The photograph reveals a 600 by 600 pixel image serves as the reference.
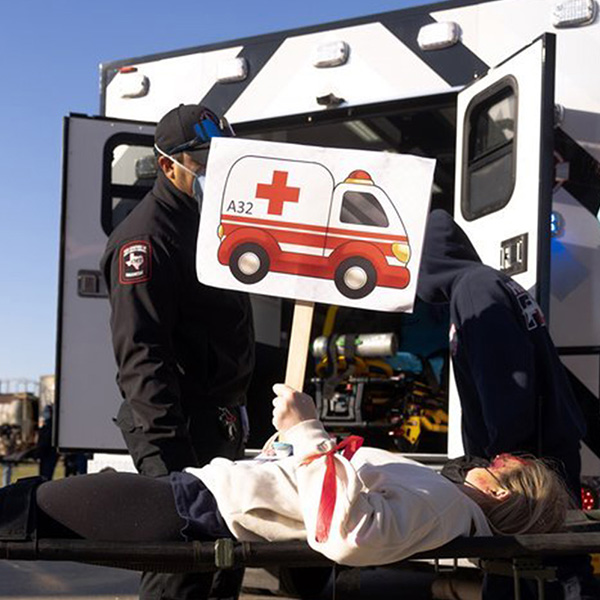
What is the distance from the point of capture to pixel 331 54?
516 cm

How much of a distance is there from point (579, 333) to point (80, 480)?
2.32 metres

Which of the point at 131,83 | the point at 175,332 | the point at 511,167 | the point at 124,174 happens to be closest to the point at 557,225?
the point at 511,167

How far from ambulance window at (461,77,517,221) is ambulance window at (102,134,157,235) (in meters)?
1.53

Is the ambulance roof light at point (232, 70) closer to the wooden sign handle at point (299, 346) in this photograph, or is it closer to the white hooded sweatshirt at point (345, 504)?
the wooden sign handle at point (299, 346)

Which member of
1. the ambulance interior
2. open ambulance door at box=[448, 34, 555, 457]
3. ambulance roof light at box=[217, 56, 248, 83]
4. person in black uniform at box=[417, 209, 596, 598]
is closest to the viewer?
person in black uniform at box=[417, 209, 596, 598]

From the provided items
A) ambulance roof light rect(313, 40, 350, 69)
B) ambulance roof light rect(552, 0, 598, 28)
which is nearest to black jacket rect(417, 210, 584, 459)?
ambulance roof light rect(552, 0, 598, 28)

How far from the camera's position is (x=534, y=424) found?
3287 mm

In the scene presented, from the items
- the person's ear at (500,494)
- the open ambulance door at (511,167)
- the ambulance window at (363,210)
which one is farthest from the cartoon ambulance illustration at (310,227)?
the open ambulance door at (511,167)

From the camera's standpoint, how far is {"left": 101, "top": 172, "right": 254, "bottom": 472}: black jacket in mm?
2982

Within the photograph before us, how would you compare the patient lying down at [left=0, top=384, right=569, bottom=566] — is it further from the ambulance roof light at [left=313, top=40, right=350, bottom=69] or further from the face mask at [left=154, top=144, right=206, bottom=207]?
the ambulance roof light at [left=313, top=40, right=350, bottom=69]

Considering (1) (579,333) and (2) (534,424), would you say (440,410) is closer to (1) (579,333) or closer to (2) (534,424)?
(1) (579,333)

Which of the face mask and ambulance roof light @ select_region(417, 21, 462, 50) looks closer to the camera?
the face mask

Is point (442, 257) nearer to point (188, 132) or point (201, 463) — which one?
point (188, 132)

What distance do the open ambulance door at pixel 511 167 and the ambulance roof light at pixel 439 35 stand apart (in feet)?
0.91
